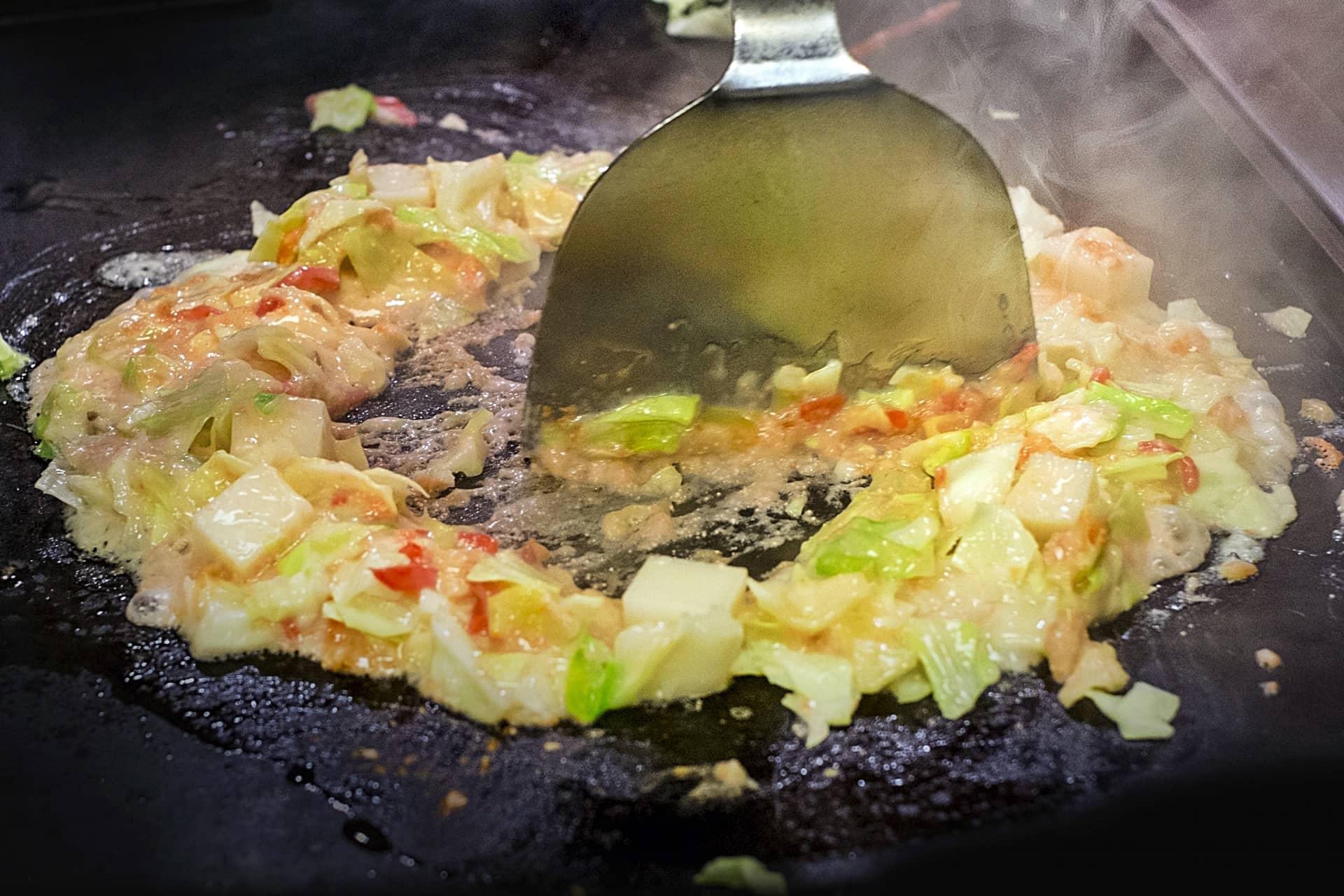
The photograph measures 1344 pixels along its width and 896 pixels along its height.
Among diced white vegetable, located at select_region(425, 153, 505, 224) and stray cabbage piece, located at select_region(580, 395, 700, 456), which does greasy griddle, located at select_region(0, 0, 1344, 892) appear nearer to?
stray cabbage piece, located at select_region(580, 395, 700, 456)

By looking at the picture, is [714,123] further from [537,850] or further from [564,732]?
[537,850]

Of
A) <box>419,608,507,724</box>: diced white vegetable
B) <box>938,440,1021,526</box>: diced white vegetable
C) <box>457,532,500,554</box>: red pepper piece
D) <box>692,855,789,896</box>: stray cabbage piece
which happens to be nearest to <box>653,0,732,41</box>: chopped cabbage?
<box>938,440,1021,526</box>: diced white vegetable

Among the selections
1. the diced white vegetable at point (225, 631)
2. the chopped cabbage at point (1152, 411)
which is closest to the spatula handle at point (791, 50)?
the chopped cabbage at point (1152, 411)

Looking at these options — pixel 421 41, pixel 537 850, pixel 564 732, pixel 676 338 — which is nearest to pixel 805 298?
pixel 676 338

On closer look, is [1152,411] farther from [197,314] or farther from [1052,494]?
[197,314]

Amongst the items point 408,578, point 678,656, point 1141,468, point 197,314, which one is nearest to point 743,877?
point 678,656

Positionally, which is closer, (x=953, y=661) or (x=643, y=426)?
(x=953, y=661)
